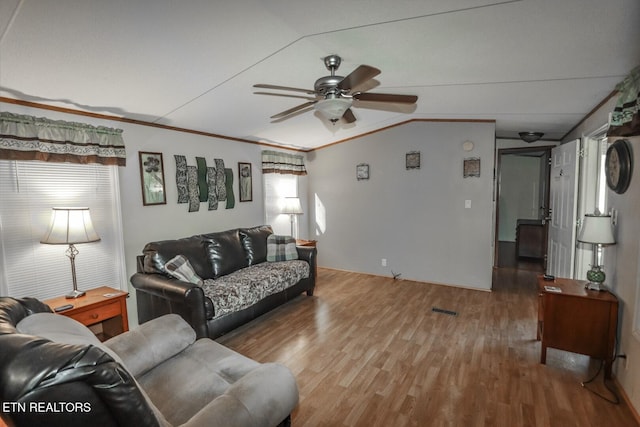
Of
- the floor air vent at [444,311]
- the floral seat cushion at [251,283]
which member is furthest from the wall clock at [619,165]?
the floral seat cushion at [251,283]

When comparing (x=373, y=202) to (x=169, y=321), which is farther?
(x=373, y=202)

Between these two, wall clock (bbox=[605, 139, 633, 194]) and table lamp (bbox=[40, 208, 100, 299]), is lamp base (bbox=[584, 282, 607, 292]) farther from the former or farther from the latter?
table lamp (bbox=[40, 208, 100, 299])

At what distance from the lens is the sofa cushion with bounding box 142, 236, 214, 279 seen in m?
2.98

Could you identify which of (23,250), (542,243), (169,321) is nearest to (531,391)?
(169,321)

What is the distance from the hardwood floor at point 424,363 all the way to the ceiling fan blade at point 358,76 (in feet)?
6.85

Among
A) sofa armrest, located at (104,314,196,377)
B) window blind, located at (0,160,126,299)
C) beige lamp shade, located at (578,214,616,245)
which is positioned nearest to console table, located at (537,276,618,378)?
beige lamp shade, located at (578,214,616,245)

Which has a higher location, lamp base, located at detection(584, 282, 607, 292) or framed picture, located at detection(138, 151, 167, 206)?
framed picture, located at detection(138, 151, 167, 206)

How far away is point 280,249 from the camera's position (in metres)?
4.10

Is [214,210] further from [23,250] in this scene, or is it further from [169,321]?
[169,321]

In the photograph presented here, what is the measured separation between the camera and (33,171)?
2.54 metres

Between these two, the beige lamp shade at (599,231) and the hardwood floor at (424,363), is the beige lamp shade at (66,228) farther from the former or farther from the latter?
the beige lamp shade at (599,231)

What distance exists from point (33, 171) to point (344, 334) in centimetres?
306

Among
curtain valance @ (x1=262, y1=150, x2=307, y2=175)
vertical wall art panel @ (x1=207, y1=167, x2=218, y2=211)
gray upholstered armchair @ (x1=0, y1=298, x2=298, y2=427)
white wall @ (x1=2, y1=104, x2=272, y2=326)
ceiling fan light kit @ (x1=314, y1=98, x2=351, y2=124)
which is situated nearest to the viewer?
gray upholstered armchair @ (x1=0, y1=298, x2=298, y2=427)

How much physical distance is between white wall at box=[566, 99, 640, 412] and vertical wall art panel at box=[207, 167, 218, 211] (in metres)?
4.03
